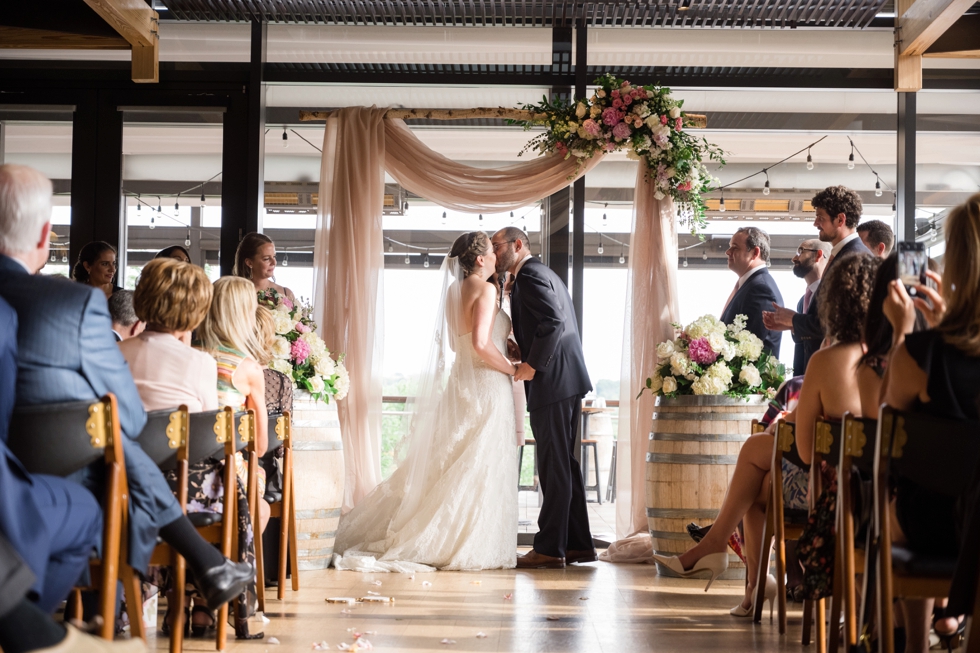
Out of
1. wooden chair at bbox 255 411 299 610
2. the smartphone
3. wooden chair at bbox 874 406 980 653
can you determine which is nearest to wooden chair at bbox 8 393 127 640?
wooden chair at bbox 255 411 299 610

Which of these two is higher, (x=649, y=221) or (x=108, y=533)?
(x=649, y=221)

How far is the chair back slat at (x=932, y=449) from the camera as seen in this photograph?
2102 millimetres

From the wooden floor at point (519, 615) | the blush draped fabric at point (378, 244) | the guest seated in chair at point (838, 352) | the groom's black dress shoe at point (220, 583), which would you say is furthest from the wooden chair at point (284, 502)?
the guest seated in chair at point (838, 352)

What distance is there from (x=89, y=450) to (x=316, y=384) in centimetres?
276

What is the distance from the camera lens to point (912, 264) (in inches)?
99.7

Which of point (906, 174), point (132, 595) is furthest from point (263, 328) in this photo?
point (906, 174)

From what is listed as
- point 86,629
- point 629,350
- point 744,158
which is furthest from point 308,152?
point 86,629

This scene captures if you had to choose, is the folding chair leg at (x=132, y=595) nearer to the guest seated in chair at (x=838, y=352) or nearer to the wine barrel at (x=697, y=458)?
the guest seated in chair at (x=838, y=352)

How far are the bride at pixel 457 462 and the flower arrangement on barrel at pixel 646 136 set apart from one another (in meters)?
0.94

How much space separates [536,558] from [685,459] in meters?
1.07

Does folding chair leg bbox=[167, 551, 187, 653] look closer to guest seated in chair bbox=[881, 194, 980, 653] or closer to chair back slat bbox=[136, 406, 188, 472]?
chair back slat bbox=[136, 406, 188, 472]

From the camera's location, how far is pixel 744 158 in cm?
636

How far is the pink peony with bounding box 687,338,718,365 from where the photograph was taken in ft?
16.3

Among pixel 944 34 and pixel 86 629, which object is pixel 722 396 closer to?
pixel 944 34
